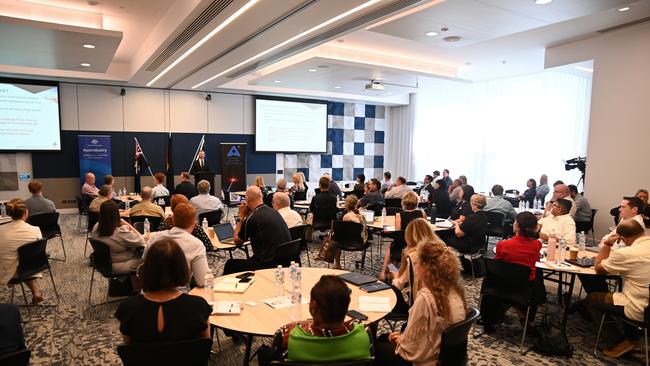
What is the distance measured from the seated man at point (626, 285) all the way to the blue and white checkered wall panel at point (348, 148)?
11.0m

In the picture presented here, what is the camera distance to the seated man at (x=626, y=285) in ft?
11.1

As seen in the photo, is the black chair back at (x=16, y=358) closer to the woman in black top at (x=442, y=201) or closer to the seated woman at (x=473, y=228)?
the seated woman at (x=473, y=228)

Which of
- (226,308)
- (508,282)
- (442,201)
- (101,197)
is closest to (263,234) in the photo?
(226,308)

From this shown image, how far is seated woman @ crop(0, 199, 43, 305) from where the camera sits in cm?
416

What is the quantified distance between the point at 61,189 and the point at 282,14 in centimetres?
905

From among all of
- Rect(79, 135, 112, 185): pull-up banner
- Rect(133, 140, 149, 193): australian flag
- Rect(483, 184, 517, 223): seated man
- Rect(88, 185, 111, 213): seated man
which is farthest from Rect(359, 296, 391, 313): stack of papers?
Rect(79, 135, 112, 185): pull-up banner

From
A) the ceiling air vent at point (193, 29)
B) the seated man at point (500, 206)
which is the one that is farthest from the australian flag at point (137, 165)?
the seated man at point (500, 206)

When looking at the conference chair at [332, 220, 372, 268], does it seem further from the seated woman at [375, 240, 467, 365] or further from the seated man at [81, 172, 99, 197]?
the seated man at [81, 172, 99, 197]

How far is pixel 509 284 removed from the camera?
3873mm

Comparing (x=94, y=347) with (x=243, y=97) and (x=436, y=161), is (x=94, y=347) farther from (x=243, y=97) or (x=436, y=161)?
(x=436, y=161)

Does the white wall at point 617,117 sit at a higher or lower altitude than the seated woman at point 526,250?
higher

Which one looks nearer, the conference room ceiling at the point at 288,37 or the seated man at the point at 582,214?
the conference room ceiling at the point at 288,37

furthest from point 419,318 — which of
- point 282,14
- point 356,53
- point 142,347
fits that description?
point 356,53

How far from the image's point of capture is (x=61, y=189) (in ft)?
35.2
